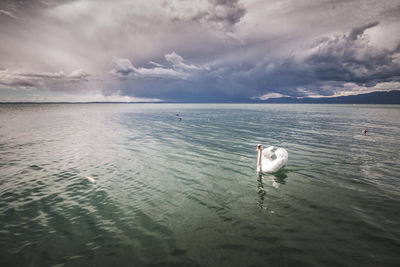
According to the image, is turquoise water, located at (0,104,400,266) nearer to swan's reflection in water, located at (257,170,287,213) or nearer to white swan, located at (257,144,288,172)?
swan's reflection in water, located at (257,170,287,213)

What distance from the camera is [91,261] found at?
633 centimetres

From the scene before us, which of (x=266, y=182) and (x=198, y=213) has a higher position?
(x=266, y=182)

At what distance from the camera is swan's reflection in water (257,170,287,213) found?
34.7 feet

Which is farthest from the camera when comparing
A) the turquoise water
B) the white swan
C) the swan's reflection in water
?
the white swan

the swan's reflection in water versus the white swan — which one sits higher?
the white swan

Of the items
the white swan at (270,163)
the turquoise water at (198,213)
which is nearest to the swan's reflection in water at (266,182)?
the turquoise water at (198,213)

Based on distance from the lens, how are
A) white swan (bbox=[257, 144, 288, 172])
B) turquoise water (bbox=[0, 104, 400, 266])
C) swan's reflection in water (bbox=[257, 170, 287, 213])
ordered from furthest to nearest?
1. white swan (bbox=[257, 144, 288, 172])
2. swan's reflection in water (bbox=[257, 170, 287, 213])
3. turquoise water (bbox=[0, 104, 400, 266])

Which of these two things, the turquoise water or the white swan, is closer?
the turquoise water

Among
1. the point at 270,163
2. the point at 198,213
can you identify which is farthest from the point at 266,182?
the point at 198,213

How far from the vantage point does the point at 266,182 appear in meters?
12.7

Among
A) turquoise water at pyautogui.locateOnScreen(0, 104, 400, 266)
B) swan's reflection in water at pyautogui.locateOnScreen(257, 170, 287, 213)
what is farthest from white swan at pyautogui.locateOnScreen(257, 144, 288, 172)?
turquoise water at pyautogui.locateOnScreen(0, 104, 400, 266)

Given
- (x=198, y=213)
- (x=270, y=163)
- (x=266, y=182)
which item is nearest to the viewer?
(x=198, y=213)

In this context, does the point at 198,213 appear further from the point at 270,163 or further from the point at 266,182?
the point at 270,163

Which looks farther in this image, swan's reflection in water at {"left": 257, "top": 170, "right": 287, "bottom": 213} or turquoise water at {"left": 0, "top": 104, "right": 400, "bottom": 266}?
swan's reflection in water at {"left": 257, "top": 170, "right": 287, "bottom": 213}
